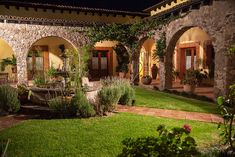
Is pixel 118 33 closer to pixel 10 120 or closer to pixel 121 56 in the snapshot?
pixel 121 56

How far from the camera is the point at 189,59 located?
Answer: 13.5m

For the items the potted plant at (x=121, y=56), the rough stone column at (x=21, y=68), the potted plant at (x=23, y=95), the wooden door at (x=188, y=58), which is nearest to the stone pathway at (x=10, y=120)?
the potted plant at (x=23, y=95)

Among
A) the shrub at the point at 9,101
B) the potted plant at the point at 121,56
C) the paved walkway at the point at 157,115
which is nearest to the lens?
the paved walkway at the point at 157,115

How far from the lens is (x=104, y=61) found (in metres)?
17.4

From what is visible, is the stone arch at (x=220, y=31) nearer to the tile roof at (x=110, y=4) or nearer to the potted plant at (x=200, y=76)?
the potted plant at (x=200, y=76)

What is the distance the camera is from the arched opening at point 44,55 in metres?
15.6

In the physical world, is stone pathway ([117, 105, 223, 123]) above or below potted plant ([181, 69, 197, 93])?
below

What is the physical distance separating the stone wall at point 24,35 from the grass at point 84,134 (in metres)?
7.51

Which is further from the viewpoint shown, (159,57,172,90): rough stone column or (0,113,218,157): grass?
(159,57,172,90): rough stone column

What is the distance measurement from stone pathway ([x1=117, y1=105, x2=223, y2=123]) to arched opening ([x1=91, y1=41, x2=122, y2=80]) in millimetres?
9699

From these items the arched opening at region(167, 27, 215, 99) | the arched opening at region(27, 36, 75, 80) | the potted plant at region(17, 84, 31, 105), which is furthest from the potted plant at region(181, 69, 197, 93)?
the arched opening at region(27, 36, 75, 80)

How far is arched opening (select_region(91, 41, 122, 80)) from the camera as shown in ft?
55.9

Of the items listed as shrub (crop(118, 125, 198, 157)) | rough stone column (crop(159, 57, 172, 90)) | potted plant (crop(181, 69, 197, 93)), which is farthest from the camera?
rough stone column (crop(159, 57, 172, 90))

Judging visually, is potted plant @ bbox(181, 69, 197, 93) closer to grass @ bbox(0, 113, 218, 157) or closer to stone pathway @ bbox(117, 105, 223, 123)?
stone pathway @ bbox(117, 105, 223, 123)
